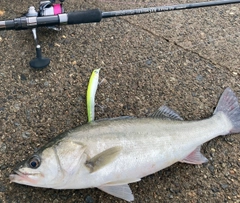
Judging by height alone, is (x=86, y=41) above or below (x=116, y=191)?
above

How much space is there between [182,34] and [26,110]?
64.3 inches

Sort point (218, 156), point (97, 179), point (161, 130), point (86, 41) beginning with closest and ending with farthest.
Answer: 1. point (97, 179)
2. point (161, 130)
3. point (218, 156)
4. point (86, 41)

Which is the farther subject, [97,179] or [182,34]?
[182,34]

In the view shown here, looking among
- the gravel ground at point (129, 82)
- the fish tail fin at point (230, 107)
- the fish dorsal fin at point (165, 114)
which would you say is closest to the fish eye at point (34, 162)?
the gravel ground at point (129, 82)

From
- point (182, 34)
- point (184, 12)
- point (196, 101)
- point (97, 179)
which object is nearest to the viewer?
point (97, 179)

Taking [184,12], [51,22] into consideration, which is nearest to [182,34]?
[184,12]

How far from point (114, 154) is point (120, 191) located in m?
0.23

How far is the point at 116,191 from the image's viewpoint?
2.04 m

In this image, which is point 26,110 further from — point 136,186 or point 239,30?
point 239,30

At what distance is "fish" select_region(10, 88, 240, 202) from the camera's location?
76.7 inches

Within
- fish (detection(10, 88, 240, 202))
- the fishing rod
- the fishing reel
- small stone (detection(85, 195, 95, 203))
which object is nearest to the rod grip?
the fishing rod

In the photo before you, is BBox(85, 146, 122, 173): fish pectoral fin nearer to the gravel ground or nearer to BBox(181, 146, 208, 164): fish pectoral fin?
the gravel ground

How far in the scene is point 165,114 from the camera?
2377 mm

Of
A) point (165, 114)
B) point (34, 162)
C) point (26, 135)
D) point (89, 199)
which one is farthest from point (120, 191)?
point (26, 135)
